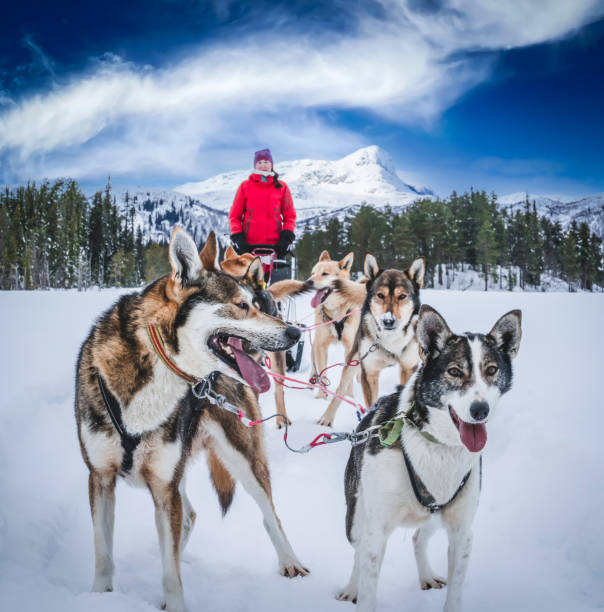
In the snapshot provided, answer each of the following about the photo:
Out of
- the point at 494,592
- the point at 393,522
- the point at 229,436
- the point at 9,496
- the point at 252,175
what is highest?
the point at 252,175

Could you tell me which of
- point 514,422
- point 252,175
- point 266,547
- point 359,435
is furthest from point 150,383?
point 252,175

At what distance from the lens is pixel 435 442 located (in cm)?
197

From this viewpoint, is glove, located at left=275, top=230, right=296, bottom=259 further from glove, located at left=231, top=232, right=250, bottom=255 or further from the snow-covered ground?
the snow-covered ground

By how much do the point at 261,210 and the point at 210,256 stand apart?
3.62m

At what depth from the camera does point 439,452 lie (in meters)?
1.96

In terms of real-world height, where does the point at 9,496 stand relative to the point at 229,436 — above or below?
below

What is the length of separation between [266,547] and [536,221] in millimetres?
64743

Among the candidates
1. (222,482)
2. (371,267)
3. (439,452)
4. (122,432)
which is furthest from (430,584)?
(371,267)

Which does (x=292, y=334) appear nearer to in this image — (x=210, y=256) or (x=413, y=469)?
(x=210, y=256)

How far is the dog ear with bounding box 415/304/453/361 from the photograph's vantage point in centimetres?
207

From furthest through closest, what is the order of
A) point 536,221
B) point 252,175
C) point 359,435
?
point 536,221 < point 252,175 < point 359,435

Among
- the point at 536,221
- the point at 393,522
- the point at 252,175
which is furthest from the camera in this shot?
the point at 536,221

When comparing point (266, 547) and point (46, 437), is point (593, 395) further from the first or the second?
point (46, 437)

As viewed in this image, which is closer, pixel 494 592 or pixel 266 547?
pixel 494 592
